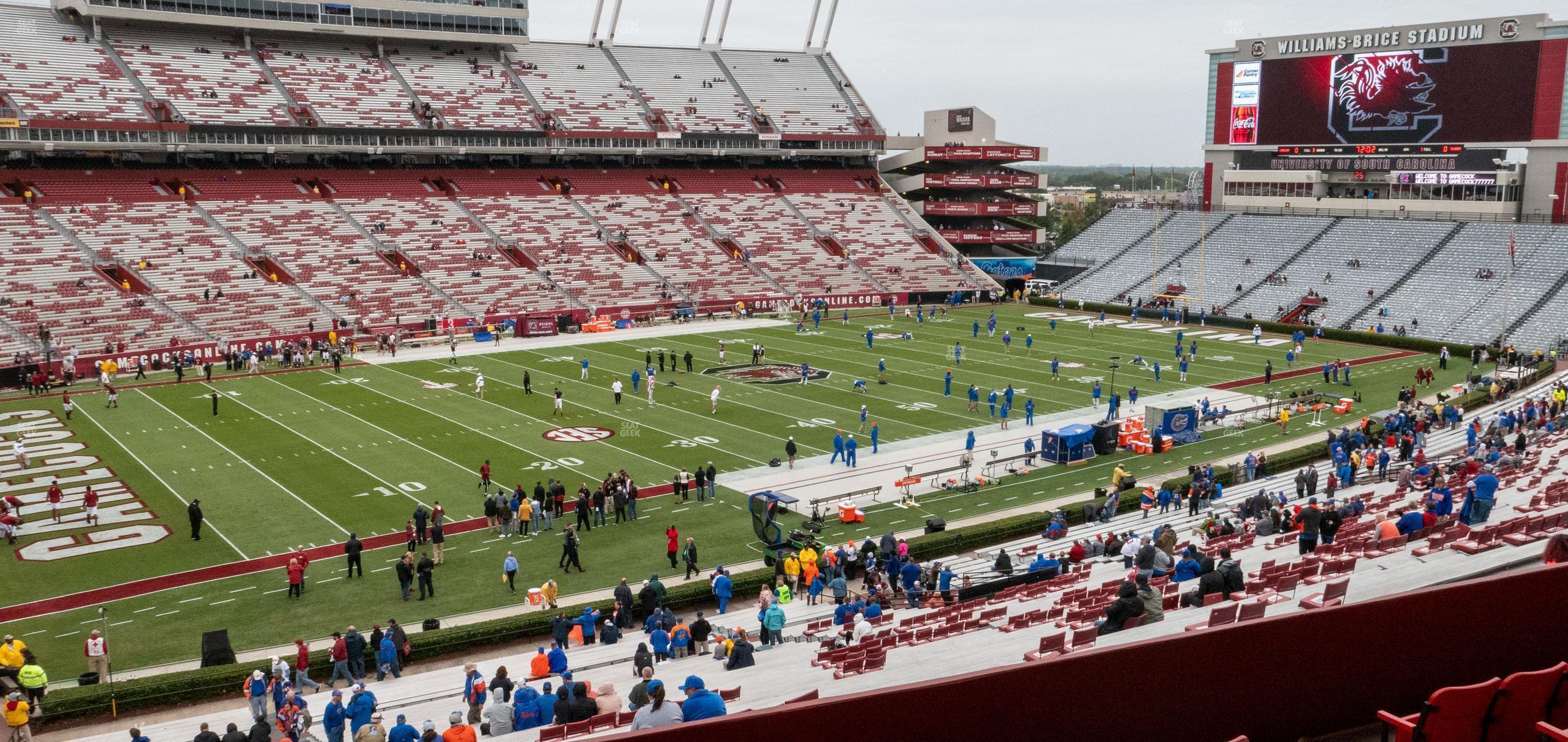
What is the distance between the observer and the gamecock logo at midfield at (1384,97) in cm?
5912

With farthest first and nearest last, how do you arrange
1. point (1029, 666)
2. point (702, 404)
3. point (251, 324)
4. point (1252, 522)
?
point (251, 324)
point (702, 404)
point (1252, 522)
point (1029, 666)

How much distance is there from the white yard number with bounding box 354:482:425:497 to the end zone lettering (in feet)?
13.4

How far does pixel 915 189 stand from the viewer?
78.8m

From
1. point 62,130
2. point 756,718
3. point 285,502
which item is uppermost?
point 62,130

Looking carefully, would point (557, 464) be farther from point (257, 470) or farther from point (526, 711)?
point (526, 711)

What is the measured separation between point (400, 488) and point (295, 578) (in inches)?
268

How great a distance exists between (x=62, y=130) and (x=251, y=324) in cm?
1528

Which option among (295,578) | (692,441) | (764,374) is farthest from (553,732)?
(764,374)

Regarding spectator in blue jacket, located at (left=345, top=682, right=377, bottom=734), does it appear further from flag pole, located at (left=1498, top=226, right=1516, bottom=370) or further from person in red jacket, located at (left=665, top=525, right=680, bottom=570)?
flag pole, located at (left=1498, top=226, right=1516, bottom=370)

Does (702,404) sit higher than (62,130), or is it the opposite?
(62,130)

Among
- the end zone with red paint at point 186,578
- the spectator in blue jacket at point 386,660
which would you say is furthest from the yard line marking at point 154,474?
the spectator in blue jacket at point 386,660

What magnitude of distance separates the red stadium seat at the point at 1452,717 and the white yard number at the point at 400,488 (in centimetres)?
2334

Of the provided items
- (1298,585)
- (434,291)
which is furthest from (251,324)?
(1298,585)

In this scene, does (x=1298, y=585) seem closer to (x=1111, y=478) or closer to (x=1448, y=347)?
(x=1111, y=478)
